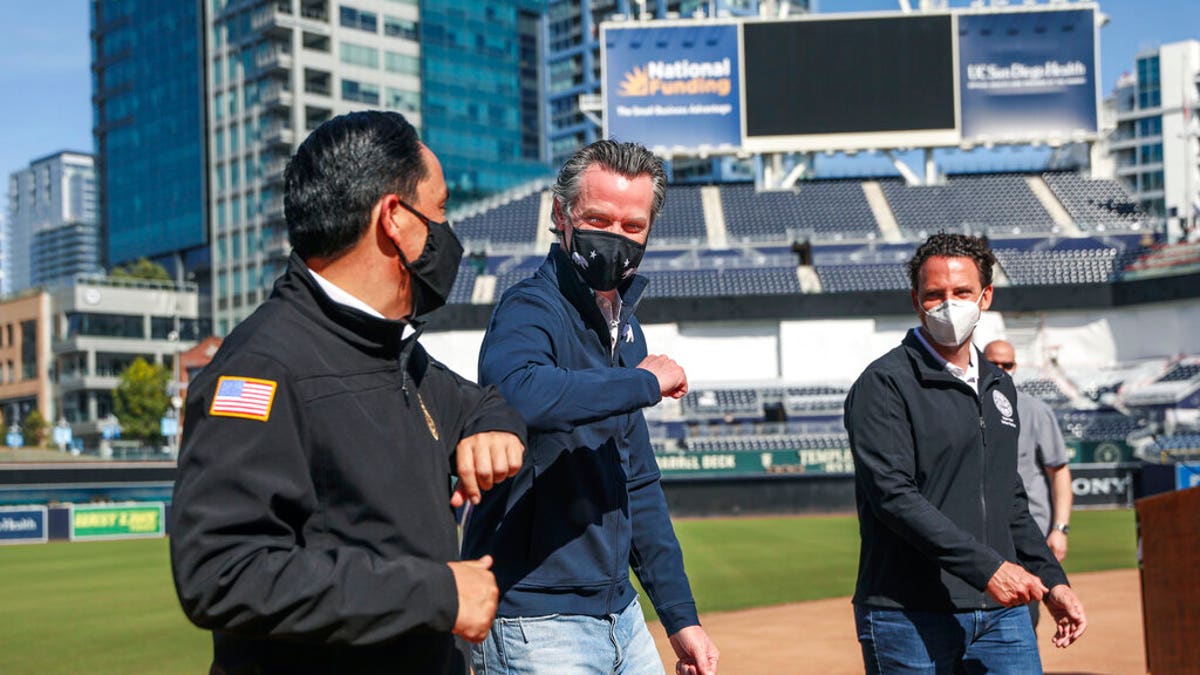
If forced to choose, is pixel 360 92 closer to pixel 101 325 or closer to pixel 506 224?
pixel 101 325

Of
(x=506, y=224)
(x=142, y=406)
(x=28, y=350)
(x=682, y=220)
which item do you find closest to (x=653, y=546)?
(x=682, y=220)

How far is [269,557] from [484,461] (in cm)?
59

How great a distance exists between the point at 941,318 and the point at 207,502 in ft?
11.0

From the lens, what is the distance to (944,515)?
4.43 metres

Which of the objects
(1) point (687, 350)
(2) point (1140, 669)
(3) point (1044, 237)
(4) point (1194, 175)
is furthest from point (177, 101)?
(2) point (1140, 669)

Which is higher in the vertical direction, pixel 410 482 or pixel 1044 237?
pixel 1044 237

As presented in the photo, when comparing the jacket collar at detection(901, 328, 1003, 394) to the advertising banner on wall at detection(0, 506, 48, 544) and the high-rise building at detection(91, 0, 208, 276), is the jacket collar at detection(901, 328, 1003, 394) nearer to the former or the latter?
the advertising banner on wall at detection(0, 506, 48, 544)

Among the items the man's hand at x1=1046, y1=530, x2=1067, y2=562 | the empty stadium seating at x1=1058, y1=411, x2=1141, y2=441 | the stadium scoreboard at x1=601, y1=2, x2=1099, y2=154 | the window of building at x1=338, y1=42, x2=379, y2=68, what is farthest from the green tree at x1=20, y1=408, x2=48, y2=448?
the man's hand at x1=1046, y1=530, x2=1067, y2=562

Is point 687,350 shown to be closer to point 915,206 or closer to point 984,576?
point 915,206

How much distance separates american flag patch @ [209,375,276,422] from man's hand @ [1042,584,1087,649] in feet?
11.4

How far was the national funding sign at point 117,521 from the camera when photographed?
33.6 m

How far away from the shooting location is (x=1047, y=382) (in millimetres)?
44281

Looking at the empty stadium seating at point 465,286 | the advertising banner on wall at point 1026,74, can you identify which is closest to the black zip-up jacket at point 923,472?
the empty stadium seating at point 465,286

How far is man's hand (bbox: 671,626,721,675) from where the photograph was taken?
407 cm
